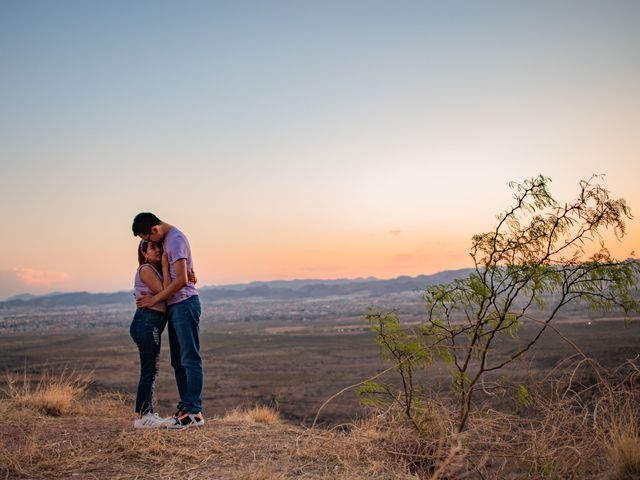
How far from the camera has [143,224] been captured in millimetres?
4930

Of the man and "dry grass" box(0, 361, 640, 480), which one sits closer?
"dry grass" box(0, 361, 640, 480)

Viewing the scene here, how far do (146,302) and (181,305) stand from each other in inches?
12.7

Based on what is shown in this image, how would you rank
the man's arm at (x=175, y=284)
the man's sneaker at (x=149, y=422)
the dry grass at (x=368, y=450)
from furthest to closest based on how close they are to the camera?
the man's arm at (x=175, y=284), the man's sneaker at (x=149, y=422), the dry grass at (x=368, y=450)

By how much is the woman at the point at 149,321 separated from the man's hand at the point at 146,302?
4 centimetres

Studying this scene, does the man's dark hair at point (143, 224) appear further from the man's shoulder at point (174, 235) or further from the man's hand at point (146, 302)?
the man's hand at point (146, 302)

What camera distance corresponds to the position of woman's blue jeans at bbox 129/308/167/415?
4996 millimetres

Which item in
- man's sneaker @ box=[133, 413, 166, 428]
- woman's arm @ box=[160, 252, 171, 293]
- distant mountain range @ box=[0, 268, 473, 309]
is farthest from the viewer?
distant mountain range @ box=[0, 268, 473, 309]

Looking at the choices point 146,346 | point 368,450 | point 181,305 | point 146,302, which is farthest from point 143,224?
point 368,450

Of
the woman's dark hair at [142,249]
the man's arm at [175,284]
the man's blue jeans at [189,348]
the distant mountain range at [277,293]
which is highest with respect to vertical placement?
the woman's dark hair at [142,249]

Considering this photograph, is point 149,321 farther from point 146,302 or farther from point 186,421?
point 186,421

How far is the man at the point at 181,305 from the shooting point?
491 centimetres

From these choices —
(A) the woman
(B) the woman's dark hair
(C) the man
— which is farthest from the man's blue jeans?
(B) the woman's dark hair

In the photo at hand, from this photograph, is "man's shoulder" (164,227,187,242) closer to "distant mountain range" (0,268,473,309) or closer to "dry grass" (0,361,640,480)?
"dry grass" (0,361,640,480)

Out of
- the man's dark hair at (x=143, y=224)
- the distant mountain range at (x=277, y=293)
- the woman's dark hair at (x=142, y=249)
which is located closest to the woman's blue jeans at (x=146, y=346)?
the woman's dark hair at (x=142, y=249)
